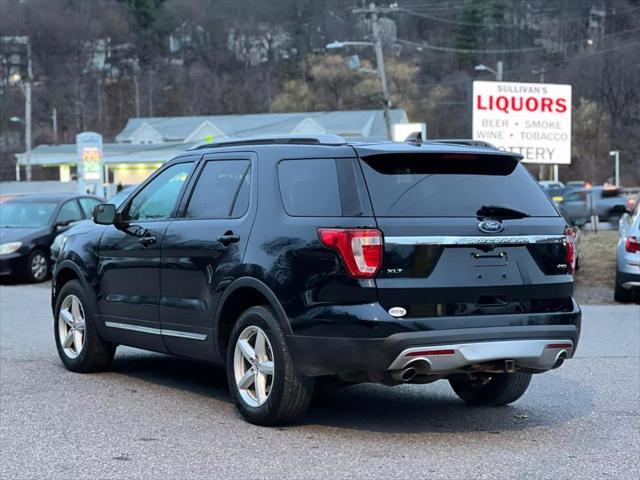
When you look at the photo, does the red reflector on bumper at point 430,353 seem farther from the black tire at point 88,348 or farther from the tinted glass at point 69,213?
the tinted glass at point 69,213

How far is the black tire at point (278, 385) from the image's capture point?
620 cm

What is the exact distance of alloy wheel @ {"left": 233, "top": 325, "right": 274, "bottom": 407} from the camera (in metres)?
6.44

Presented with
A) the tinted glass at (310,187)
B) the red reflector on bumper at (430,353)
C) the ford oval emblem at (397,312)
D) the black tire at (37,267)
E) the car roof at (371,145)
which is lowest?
the black tire at (37,267)

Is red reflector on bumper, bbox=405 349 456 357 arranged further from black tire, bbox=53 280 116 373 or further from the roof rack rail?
black tire, bbox=53 280 116 373

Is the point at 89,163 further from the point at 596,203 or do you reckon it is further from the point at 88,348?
the point at 88,348

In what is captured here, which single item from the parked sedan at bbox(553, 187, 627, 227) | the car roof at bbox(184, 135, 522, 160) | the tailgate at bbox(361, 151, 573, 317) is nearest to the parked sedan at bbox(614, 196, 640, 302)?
the car roof at bbox(184, 135, 522, 160)

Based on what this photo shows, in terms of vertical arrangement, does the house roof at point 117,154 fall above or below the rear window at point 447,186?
below

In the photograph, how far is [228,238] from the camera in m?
6.71

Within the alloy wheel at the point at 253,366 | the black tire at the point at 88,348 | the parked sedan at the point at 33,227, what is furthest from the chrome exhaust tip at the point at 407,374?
the parked sedan at the point at 33,227

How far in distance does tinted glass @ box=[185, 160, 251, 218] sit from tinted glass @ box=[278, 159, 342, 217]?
400 millimetres

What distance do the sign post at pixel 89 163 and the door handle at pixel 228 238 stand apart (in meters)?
27.1

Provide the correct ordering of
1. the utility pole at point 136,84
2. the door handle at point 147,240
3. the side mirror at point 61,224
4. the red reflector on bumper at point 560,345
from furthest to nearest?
the utility pole at point 136,84
the side mirror at point 61,224
the door handle at point 147,240
the red reflector on bumper at point 560,345

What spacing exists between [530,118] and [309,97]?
237 feet

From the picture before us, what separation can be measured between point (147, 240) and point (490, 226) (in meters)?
2.75
